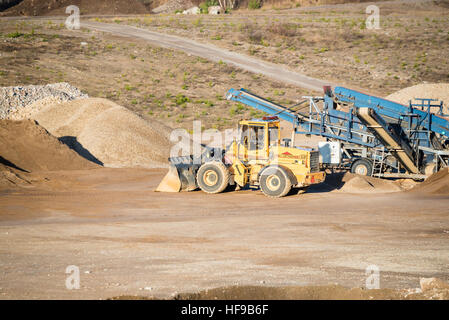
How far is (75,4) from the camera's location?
79.1m

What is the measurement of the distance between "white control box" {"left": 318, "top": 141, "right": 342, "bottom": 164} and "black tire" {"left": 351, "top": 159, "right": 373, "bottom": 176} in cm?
69

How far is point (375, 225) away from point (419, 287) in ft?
16.6

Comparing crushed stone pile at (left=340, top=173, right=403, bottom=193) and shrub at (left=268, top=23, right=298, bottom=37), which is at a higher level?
shrub at (left=268, top=23, right=298, bottom=37)

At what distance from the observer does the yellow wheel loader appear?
18266 mm

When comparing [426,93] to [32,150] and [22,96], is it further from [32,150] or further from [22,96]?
[22,96]

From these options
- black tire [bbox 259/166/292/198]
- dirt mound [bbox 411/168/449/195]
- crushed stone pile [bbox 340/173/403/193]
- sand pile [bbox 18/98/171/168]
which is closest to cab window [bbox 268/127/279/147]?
black tire [bbox 259/166/292/198]

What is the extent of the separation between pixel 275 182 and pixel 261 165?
0.77 meters

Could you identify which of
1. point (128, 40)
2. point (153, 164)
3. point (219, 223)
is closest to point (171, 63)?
point (128, 40)

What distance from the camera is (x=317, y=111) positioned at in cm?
2330

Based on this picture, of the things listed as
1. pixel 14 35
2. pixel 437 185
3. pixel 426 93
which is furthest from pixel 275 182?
pixel 14 35

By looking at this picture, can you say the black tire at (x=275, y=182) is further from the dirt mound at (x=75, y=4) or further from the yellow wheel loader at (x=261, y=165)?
the dirt mound at (x=75, y=4)

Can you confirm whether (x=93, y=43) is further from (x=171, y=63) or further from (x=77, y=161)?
(x=77, y=161)
